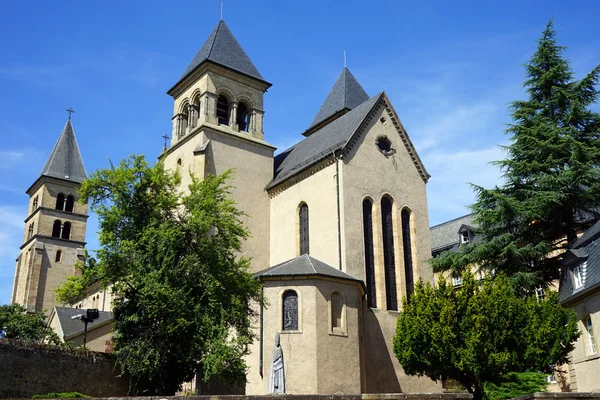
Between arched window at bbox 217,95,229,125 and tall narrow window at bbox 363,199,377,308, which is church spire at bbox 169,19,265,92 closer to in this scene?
arched window at bbox 217,95,229,125

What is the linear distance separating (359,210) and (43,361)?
16.4 m

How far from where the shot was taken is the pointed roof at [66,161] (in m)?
69.9

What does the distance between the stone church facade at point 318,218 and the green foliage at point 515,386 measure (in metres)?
6.66

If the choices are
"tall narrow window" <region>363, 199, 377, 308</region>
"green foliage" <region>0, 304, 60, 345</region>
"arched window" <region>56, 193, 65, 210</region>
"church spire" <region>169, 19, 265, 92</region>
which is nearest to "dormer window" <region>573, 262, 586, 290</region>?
"tall narrow window" <region>363, 199, 377, 308</region>

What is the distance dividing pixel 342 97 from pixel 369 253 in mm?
19061

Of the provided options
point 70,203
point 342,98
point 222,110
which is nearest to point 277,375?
point 222,110

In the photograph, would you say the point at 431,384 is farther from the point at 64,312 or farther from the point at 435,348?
the point at 64,312

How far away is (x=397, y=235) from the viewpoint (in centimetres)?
3234

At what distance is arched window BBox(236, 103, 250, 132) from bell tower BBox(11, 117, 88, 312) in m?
33.8

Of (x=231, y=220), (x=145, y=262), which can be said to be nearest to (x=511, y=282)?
(x=231, y=220)

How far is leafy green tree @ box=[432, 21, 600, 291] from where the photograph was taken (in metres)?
26.9

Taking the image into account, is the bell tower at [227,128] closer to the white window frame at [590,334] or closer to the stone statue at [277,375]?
the stone statue at [277,375]

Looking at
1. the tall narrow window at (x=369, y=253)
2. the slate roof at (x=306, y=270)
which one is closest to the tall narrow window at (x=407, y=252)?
the tall narrow window at (x=369, y=253)

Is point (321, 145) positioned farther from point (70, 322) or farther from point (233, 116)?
point (70, 322)
